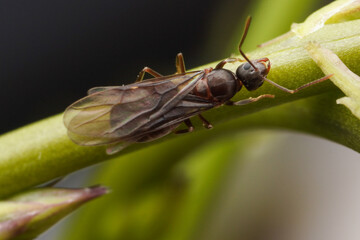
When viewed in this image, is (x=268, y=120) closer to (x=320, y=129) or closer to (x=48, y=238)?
(x=320, y=129)

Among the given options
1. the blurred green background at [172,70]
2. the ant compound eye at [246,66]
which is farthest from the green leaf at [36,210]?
the blurred green background at [172,70]

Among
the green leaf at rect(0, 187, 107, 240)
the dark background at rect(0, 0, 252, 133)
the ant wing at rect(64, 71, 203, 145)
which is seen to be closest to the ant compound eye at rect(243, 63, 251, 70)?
the ant wing at rect(64, 71, 203, 145)

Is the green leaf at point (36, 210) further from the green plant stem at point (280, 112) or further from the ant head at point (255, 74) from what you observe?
the ant head at point (255, 74)

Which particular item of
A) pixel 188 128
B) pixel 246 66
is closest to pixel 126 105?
pixel 188 128

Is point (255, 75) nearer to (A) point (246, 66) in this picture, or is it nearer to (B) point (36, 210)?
(A) point (246, 66)

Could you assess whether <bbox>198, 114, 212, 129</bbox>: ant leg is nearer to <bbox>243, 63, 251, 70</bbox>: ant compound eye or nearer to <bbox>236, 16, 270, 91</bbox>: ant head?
<bbox>236, 16, 270, 91</bbox>: ant head
